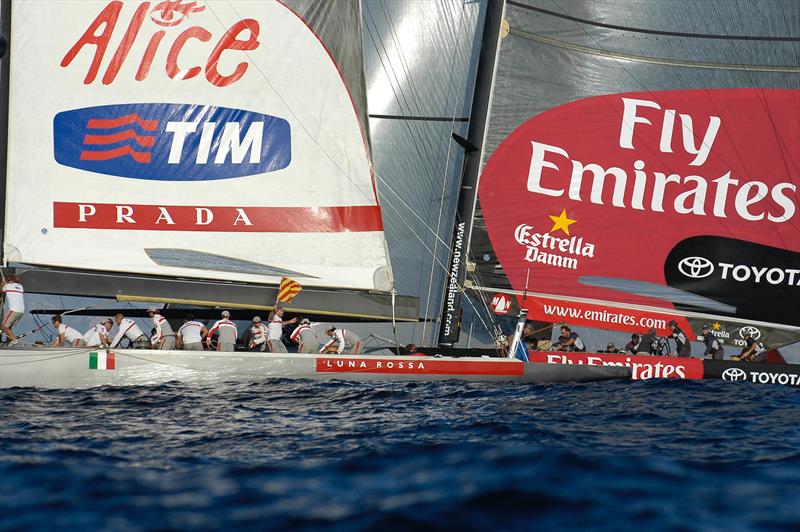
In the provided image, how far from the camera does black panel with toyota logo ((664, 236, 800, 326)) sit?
15852 mm

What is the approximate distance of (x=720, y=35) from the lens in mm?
16250

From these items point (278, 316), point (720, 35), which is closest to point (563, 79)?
point (720, 35)

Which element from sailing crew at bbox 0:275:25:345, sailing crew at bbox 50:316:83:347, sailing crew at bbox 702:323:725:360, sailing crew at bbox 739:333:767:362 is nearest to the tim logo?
sailing crew at bbox 0:275:25:345

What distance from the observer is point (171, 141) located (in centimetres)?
1423

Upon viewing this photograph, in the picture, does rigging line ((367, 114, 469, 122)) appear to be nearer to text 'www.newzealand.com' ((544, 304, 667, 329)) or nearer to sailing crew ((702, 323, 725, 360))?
text 'www.newzealand.com' ((544, 304, 667, 329))

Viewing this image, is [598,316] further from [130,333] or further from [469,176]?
[130,333]

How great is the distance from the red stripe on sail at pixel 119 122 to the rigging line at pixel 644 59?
6.24 meters

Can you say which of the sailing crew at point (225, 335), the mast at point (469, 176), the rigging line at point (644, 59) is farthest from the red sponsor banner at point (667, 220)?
the sailing crew at point (225, 335)

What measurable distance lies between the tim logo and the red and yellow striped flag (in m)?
1.74

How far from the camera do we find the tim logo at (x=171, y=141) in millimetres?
13969

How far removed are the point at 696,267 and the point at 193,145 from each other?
26.8 feet

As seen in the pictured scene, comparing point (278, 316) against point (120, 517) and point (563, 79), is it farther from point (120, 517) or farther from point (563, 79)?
point (120, 517)

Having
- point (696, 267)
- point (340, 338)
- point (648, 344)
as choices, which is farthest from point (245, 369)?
point (696, 267)

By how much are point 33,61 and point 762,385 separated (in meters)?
11.2
